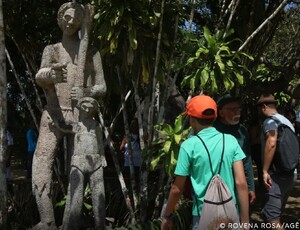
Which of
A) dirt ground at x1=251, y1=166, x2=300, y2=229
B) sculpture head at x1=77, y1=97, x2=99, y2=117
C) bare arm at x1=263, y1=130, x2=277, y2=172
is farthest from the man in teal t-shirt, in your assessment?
dirt ground at x1=251, y1=166, x2=300, y2=229

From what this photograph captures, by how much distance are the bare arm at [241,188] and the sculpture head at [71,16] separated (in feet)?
7.79

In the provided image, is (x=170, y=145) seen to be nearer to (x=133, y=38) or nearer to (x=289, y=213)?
(x=133, y=38)

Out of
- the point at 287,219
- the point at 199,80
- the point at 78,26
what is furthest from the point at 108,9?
the point at 287,219

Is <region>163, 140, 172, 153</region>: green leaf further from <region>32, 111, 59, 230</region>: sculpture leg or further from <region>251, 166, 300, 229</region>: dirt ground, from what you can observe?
<region>251, 166, 300, 229</region>: dirt ground

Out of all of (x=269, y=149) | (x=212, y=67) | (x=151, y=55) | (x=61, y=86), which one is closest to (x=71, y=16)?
(x=61, y=86)

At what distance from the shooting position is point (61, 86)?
4355mm

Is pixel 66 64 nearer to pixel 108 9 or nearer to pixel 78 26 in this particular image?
pixel 78 26

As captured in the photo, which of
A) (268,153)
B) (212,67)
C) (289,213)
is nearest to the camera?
(268,153)

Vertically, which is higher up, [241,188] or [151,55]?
[151,55]

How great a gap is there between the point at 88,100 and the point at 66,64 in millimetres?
511

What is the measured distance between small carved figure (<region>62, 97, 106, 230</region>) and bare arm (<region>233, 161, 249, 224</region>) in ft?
5.77

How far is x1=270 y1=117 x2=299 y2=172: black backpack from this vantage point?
13.6ft

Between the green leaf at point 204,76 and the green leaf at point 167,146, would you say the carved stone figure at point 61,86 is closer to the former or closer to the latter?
the green leaf at point 167,146

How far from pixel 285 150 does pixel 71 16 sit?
2593mm
